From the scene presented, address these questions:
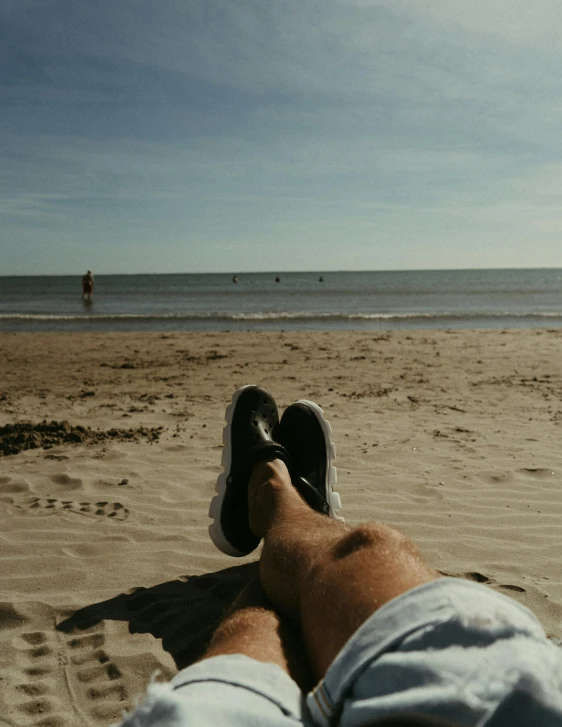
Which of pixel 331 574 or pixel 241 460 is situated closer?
pixel 331 574

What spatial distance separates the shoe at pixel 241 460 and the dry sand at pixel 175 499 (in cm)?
14

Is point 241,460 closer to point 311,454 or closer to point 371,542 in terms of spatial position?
point 311,454

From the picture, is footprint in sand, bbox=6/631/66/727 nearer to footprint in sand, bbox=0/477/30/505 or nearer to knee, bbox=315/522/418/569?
knee, bbox=315/522/418/569

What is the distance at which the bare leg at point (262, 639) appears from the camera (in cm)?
118

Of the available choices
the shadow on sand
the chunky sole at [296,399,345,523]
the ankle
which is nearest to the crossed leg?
the ankle

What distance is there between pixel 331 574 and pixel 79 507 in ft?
6.74

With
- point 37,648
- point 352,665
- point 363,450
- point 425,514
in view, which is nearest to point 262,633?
point 352,665

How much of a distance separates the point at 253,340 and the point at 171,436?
22.4 feet

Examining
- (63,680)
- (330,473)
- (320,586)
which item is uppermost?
(320,586)

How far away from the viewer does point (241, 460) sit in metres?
2.69

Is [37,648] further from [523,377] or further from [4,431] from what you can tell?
[523,377]

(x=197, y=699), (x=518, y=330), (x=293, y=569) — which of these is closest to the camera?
(x=197, y=699)

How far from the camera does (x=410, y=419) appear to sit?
16.2 feet

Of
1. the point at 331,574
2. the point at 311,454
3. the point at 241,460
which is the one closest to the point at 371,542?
the point at 331,574
